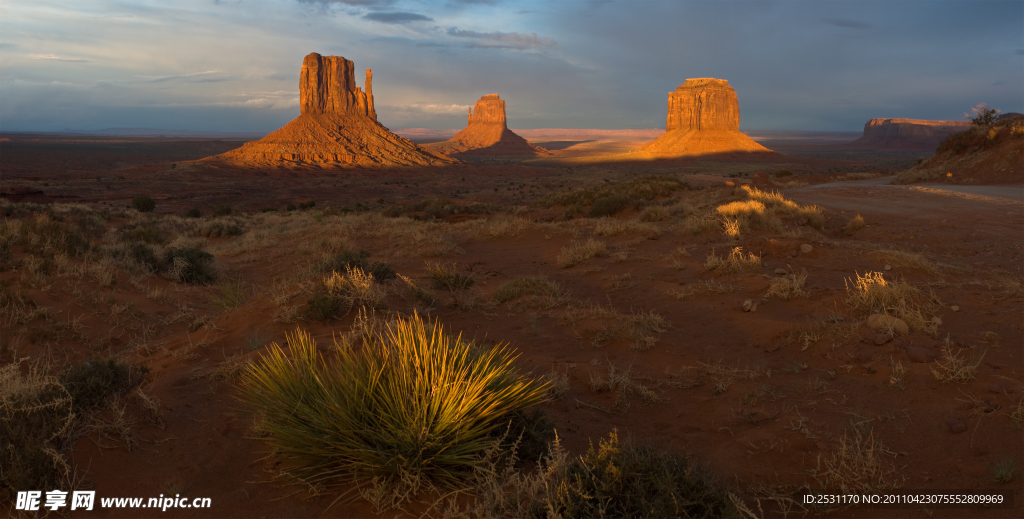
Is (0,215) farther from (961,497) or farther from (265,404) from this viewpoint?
(961,497)

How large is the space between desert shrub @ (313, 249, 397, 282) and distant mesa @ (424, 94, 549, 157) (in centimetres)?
13899

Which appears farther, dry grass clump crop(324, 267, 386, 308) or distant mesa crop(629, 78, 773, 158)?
distant mesa crop(629, 78, 773, 158)

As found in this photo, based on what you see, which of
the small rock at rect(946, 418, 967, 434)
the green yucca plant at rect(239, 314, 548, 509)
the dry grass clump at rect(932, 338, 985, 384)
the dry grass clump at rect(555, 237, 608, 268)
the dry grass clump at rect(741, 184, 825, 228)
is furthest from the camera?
the dry grass clump at rect(741, 184, 825, 228)

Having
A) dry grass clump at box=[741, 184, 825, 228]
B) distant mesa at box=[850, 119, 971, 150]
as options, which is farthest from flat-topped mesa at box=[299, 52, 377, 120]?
distant mesa at box=[850, 119, 971, 150]

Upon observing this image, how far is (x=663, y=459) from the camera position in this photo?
109 inches

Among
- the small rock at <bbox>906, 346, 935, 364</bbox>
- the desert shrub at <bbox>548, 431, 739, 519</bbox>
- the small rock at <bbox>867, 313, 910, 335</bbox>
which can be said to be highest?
the small rock at <bbox>867, 313, 910, 335</bbox>

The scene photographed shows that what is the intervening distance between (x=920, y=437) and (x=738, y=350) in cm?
192

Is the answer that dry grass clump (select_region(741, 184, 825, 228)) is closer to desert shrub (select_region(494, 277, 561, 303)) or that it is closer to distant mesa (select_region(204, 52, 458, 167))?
desert shrub (select_region(494, 277, 561, 303))

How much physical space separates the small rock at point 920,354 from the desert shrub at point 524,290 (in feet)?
12.8

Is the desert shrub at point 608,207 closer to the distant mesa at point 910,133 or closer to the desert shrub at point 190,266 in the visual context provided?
the desert shrub at point 190,266

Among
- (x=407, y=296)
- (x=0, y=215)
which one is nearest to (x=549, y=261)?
(x=407, y=296)

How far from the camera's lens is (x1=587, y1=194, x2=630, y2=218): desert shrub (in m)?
17.5

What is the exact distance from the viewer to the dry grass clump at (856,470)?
2.93 metres

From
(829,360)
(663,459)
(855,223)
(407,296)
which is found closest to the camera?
(663,459)
